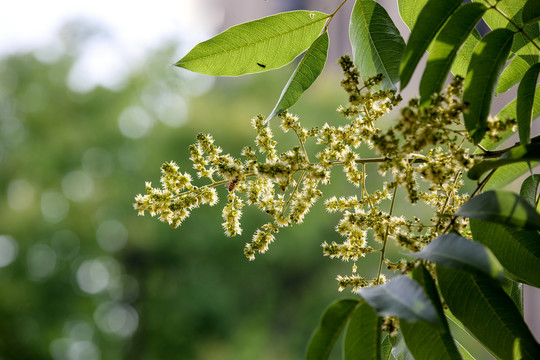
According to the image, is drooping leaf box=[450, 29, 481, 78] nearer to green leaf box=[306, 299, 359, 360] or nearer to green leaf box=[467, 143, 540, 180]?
green leaf box=[467, 143, 540, 180]

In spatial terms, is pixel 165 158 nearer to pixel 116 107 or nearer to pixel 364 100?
pixel 116 107

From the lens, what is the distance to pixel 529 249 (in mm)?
587

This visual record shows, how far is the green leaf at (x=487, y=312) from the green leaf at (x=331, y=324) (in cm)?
11

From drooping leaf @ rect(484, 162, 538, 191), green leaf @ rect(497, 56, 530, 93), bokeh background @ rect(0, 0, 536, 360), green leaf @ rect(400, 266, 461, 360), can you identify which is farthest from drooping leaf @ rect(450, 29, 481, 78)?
bokeh background @ rect(0, 0, 536, 360)

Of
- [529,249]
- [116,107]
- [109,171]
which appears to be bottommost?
[529,249]

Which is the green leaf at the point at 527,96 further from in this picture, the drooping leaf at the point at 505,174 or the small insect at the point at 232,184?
the small insect at the point at 232,184

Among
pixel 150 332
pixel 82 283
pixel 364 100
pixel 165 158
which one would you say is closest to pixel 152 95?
pixel 165 158

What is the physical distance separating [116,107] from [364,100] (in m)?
8.53

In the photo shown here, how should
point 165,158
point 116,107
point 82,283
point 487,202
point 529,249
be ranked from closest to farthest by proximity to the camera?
point 487,202 < point 529,249 < point 82,283 < point 165,158 < point 116,107

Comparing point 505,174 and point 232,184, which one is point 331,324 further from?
point 505,174

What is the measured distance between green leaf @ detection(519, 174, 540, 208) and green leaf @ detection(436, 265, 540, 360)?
0.61 feet

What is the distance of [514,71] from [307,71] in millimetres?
307

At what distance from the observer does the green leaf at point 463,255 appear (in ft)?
1.31

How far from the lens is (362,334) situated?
52cm
